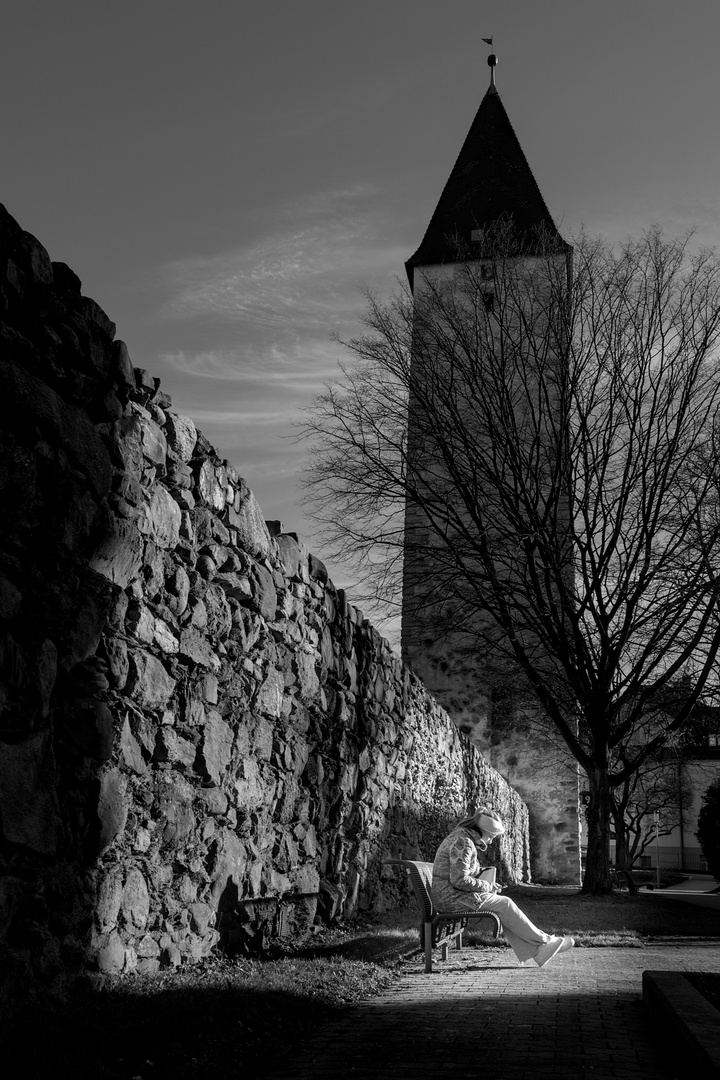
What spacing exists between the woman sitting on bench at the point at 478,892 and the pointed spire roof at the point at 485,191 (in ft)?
59.6

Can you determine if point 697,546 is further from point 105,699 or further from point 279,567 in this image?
point 105,699

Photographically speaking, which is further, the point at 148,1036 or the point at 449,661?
the point at 449,661

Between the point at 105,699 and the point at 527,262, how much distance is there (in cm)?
1511

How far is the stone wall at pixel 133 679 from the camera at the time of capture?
412 centimetres

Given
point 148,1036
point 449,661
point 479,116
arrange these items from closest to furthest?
1. point 148,1036
2. point 449,661
3. point 479,116

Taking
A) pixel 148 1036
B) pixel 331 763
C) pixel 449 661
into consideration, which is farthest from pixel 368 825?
pixel 449 661

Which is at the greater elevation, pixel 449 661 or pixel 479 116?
pixel 479 116

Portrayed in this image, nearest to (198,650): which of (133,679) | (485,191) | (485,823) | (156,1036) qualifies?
(133,679)

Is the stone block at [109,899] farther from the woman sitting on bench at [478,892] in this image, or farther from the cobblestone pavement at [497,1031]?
the woman sitting on bench at [478,892]

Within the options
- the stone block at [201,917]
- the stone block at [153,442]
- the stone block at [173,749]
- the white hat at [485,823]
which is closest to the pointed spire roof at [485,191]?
the white hat at [485,823]

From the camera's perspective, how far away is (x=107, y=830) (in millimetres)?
4539

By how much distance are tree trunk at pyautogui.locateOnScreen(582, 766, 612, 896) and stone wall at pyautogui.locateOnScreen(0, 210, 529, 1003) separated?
7.32 meters

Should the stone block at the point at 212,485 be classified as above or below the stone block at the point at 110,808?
above

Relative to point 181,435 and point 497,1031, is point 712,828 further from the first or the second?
point 181,435
